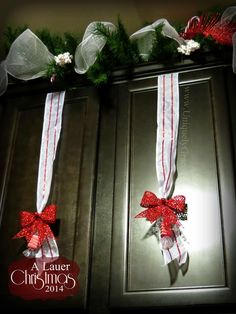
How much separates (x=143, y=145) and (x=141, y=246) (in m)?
0.31

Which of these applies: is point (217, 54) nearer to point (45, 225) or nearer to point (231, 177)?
point (231, 177)

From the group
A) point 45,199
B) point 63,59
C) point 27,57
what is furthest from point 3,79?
point 45,199

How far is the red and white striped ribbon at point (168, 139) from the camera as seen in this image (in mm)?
1227

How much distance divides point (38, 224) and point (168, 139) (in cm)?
44

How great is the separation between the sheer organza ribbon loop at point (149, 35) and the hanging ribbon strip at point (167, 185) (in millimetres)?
109

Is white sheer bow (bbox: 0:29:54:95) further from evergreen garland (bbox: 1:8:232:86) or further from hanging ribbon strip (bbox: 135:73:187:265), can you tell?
hanging ribbon strip (bbox: 135:73:187:265)

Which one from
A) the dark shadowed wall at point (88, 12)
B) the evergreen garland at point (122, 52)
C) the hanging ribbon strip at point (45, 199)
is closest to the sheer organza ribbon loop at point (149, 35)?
the evergreen garland at point (122, 52)

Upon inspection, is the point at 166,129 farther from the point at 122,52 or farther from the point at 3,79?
the point at 3,79

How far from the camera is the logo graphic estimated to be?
1.28 m

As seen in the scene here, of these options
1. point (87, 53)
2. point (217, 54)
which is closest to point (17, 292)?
point (87, 53)

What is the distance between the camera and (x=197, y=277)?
1.18m

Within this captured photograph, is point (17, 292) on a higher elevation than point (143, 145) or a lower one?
lower

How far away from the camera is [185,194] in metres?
1.29

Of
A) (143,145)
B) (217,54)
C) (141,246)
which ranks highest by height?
(217,54)
